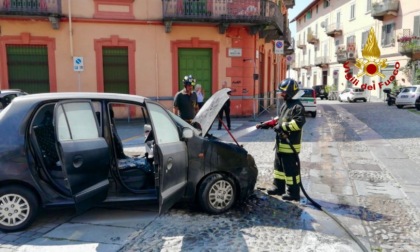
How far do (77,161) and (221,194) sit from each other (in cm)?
185

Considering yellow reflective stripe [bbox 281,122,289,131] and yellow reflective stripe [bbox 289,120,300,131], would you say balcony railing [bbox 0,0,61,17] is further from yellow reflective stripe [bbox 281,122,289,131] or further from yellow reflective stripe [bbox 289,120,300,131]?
yellow reflective stripe [bbox 289,120,300,131]

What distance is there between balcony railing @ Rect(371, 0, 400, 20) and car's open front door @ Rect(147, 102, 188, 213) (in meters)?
31.8

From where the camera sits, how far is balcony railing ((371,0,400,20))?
30578mm

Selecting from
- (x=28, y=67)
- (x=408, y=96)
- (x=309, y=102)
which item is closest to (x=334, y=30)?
(x=408, y=96)

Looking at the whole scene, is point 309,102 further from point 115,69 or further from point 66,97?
point 66,97

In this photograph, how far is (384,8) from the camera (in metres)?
30.9

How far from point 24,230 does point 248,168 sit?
280 centimetres

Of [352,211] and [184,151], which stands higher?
[184,151]

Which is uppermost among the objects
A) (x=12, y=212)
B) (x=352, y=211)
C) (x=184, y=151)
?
(x=184, y=151)

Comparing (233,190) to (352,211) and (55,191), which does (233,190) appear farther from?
(55,191)

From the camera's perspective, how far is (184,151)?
440 cm

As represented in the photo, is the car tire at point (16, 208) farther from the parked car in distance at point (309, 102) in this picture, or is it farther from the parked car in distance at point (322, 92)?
the parked car in distance at point (322, 92)

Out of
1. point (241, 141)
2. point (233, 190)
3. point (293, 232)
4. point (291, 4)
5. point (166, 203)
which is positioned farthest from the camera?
point (291, 4)

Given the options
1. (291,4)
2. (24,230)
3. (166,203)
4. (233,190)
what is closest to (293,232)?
(233,190)
